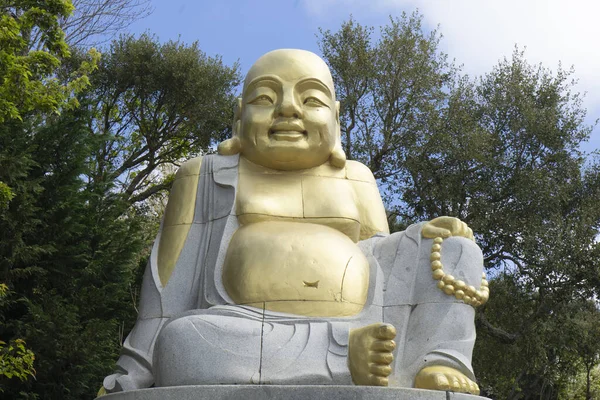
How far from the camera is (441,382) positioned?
5.52 m

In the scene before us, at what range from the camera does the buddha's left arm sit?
721 cm

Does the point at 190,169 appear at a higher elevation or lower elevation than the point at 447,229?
higher

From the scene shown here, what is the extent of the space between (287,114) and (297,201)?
0.73m

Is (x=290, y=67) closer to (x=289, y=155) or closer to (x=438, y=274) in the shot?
(x=289, y=155)

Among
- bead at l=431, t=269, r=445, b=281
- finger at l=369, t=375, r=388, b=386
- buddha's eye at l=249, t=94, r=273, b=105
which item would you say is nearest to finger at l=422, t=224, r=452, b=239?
bead at l=431, t=269, r=445, b=281

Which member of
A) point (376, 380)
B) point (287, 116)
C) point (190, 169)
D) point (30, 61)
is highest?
→ point (30, 61)

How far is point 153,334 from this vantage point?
→ 6.34 meters

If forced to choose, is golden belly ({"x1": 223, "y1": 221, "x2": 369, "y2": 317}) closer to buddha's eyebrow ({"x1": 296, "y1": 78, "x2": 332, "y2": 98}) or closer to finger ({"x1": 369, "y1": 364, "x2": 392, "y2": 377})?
finger ({"x1": 369, "y1": 364, "x2": 392, "y2": 377})

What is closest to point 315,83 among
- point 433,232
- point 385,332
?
point 433,232

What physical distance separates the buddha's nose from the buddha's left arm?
2.44 feet

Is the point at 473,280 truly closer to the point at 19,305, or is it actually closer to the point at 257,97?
the point at 257,97

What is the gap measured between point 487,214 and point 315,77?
9220 millimetres

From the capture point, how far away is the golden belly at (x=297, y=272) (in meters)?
6.16

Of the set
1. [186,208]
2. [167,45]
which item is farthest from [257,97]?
[167,45]
